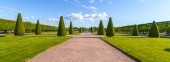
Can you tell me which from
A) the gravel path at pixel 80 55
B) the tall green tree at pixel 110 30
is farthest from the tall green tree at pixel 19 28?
the gravel path at pixel 80 55

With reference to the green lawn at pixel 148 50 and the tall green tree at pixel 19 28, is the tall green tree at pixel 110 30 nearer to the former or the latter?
the tall green tree at pixel 19 28

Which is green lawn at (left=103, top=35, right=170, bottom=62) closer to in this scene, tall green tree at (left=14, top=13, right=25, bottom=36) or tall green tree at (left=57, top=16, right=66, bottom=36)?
tall green tree at (left=57, top=16, right=66, bottom=36)

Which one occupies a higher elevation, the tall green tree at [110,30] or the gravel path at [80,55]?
the tall green tree at [110,30]

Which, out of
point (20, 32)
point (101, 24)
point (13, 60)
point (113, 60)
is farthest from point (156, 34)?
point (13, 60)

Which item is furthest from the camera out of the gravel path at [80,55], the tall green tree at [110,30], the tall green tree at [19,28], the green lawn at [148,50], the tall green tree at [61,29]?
the tall green tree at [61,29]

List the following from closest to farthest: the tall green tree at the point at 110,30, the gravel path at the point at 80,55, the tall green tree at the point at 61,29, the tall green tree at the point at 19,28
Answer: the gravel path at the point at 80,55 < the tall green tree at the point at 19,28 < the tall green tree at the point at 110,30 < the tall green tree at the point at 61,29

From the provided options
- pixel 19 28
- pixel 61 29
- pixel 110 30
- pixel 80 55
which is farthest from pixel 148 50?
pixel 19 28

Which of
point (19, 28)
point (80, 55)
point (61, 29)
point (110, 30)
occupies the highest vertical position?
point (19, 28)

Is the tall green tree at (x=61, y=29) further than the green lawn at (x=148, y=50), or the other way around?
the tall green tree at (x=61, y=29)

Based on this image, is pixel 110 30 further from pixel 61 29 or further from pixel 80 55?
pixel 80 55

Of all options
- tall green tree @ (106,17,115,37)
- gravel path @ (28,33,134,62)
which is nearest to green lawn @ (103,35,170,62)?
gravel path @ (28,33,134,62)

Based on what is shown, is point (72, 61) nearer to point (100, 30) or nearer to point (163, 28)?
point (100, 30)

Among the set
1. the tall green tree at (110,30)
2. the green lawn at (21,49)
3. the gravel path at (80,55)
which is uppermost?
the tall green tree at (110,30)

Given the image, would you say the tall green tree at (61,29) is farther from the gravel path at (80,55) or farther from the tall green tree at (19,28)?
the gravel path at (80,55)
